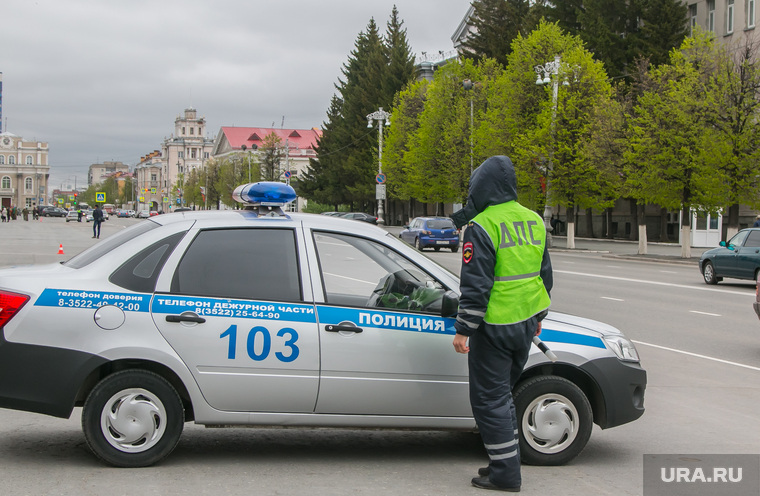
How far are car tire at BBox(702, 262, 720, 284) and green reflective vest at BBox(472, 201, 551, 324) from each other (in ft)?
60.3

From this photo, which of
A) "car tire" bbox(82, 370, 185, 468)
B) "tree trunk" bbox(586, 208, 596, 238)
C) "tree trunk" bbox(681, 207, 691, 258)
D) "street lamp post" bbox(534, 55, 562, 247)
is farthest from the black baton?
"tree trunk" bbox(586, 208, 596, 238)

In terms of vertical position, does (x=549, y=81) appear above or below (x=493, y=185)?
above

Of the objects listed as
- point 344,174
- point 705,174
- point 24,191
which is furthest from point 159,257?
point 24,191

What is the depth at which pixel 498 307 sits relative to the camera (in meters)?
4.88

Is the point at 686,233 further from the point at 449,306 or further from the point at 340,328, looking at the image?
the point at 340,328

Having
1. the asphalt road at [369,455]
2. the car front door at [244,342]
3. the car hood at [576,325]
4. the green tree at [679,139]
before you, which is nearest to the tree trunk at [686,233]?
the green tree at [679,139]

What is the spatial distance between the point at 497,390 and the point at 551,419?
767 mm

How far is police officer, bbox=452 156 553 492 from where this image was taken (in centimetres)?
484

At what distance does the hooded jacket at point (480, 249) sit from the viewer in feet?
15.7

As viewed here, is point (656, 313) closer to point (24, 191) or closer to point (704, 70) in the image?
point (704, 70)

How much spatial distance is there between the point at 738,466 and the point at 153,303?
4.02 m

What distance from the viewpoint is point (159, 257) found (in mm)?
5430

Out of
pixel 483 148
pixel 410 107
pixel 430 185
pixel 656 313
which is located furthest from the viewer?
pixel 410 107

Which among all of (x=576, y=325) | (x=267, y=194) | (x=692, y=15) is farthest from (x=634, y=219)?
(x=267, y=194)
